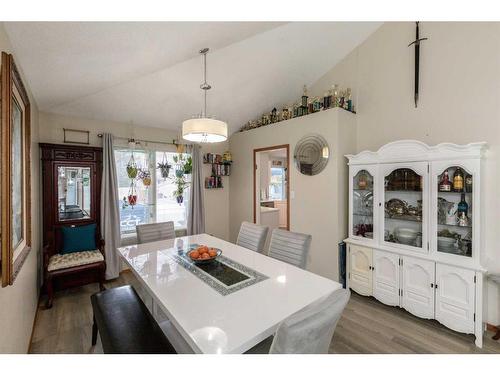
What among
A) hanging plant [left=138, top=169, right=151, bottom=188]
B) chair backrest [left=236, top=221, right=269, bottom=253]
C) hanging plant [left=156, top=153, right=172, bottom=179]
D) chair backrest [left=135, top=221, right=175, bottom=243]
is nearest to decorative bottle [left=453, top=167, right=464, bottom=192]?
chair backrest [left=236, top=221, right=269, bottom=253]

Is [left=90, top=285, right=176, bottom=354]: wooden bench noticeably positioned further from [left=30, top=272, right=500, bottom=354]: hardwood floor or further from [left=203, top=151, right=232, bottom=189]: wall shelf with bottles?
[left=203, top=151, right=232, bottom=189]: wall shelf with bottles

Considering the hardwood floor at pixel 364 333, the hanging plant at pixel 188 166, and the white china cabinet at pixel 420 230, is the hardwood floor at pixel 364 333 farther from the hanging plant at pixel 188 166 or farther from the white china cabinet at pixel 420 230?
the hanging plant at pixel 188 166

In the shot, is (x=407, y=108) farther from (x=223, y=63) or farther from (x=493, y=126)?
(x=223, y=63)

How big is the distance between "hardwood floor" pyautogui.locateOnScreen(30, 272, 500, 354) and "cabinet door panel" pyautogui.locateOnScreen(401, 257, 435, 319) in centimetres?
11

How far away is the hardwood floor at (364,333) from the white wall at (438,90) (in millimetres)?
609

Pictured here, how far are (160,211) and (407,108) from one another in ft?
12.6

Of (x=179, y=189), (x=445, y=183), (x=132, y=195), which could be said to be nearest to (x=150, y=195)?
(x=132, y=195)

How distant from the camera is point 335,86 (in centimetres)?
323

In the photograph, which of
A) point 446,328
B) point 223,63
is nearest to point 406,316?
point 446,328

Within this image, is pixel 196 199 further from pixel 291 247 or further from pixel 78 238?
pixel 291 247

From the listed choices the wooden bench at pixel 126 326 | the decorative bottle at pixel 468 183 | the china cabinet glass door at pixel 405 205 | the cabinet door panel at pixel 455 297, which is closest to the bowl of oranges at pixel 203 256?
the wooden bench at pixel 126 326

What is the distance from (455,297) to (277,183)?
5081 millimetres

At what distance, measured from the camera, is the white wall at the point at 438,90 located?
221 cm

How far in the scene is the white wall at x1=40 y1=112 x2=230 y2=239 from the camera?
3020mm
